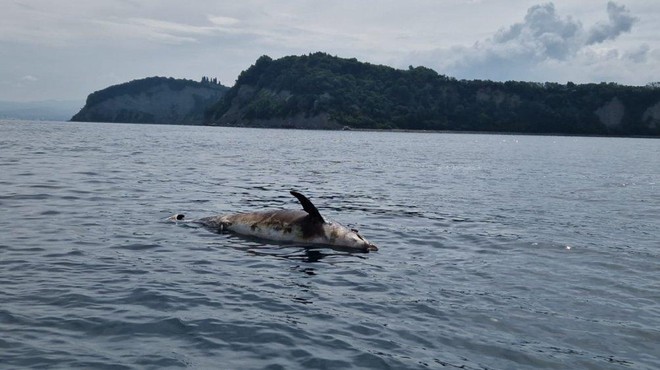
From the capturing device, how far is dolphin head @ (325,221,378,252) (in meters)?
17.0

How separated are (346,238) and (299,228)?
58.1 inches

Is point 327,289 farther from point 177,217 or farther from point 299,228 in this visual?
point 177,217

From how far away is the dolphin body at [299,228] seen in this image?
17.2m

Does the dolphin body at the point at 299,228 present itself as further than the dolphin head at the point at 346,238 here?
Yes

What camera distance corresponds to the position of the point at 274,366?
8.63m

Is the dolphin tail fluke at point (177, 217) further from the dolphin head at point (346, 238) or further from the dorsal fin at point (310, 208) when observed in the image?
the dolphin head at point (346, 238)

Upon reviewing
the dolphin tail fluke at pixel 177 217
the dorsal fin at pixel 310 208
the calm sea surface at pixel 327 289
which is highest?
the dorsal fin at pixel 310 208

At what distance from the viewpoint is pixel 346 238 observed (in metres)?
17.3

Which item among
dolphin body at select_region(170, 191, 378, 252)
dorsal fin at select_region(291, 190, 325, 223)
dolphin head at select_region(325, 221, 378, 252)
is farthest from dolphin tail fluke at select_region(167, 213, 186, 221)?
dolphin head at select_region(325, 221, 378, 252)

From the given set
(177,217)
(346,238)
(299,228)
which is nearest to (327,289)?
(346,238)

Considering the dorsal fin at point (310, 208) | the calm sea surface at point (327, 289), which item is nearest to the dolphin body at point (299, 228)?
the dorsal fin at point (310, 208)

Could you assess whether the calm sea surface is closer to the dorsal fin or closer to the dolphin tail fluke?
the dolphin tail fluke

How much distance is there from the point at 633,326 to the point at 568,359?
7.66ft

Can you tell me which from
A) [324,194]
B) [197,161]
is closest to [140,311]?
[324,194]
